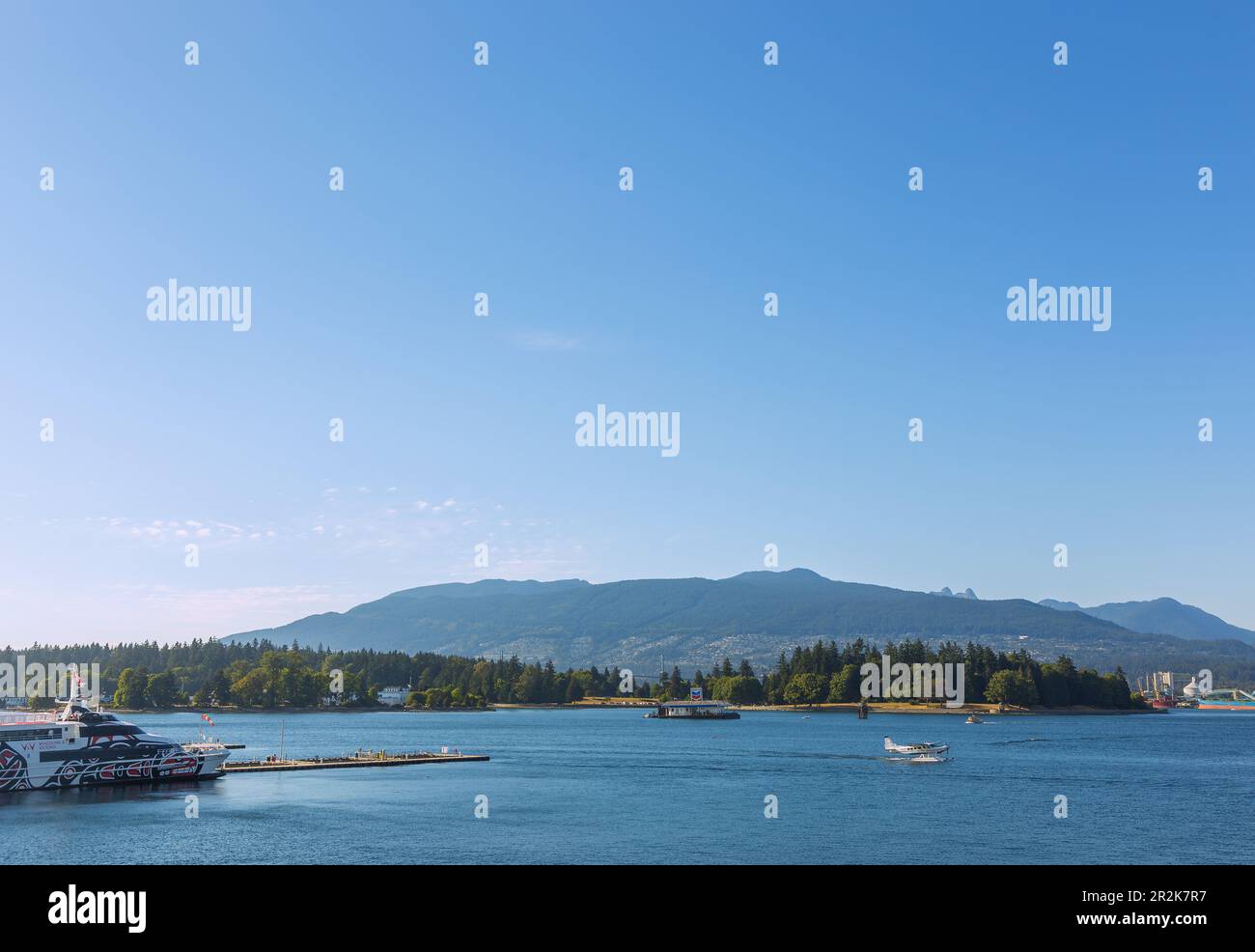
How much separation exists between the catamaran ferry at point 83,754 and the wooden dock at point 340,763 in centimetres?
601

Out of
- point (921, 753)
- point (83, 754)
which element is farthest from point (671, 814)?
point (921, 753)

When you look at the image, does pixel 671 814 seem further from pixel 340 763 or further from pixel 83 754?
pixel 340 763

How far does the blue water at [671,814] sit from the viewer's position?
64.6m

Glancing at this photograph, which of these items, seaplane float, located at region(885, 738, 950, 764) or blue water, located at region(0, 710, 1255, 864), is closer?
blue water, located at region(0, 710, 1255, 864)

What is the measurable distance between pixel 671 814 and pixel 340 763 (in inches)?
2154

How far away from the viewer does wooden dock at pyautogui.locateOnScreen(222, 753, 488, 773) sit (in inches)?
4464

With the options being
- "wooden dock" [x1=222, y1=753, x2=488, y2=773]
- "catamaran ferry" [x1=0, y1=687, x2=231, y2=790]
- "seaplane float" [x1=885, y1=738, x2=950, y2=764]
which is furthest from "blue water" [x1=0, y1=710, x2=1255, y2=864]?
"seaplane float" [x1=885, y1=738, x2=950, y2=764]

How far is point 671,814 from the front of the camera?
8212 cm

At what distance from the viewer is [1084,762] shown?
133 m

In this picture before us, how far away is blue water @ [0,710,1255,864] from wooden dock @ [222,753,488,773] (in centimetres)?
265

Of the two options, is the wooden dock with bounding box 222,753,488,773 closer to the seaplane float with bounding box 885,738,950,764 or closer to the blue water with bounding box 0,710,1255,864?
the blue water with bounding box 0,710,1255,864
